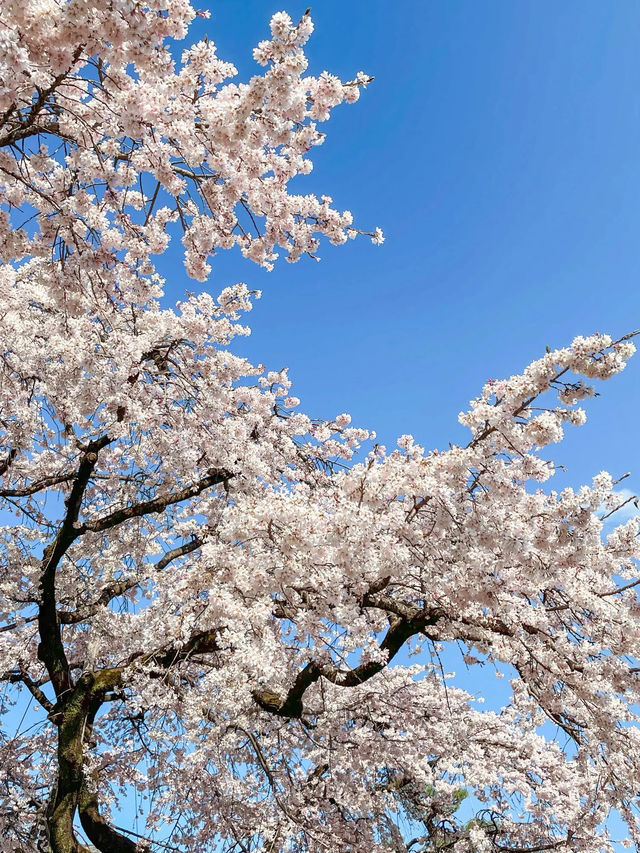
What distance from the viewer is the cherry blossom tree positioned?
166 inches

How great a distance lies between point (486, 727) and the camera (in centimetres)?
908

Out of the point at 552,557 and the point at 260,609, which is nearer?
the point at 260,609

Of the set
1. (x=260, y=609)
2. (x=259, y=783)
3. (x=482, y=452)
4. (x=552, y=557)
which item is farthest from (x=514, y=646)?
(x=259, y=783)

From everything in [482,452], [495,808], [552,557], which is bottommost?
[495,808]

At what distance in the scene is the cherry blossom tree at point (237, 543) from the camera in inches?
166

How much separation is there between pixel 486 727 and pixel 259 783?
3.59m

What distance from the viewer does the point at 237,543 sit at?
4859 millimetres

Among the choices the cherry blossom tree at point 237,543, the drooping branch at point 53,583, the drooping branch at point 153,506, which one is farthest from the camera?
Result: the drooping branch at point 153,506

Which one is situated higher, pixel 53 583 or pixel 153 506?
pixel 153 506

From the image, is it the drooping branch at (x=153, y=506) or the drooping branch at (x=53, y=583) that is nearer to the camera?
the drooping branch at (x=53, y=583)

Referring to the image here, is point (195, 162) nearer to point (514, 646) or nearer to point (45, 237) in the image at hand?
point (45, 237)

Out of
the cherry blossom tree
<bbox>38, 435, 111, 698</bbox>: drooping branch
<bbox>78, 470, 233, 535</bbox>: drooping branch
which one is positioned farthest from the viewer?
<bbox>78, 470, 233, 535</bbox>: drooping branch

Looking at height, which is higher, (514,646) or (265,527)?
(265,527)

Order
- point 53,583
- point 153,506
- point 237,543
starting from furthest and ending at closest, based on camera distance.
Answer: point 153,506
point 53,583
point 237,543
